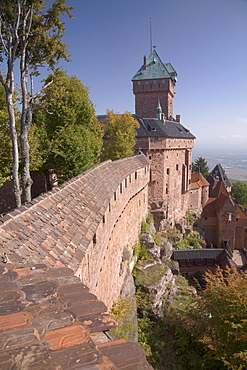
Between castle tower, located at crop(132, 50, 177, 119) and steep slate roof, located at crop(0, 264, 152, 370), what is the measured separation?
34920mm

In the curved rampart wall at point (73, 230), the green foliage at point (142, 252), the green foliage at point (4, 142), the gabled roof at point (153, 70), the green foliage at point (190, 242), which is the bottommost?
the green foliage at point (190, 242)

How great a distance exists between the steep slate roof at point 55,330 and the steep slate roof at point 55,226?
936mm

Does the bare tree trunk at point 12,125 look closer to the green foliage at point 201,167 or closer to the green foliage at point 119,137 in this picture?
the green foliage at point 119,137

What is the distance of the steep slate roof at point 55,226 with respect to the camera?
368cm

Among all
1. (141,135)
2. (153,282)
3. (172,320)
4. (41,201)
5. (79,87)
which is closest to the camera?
(41,201)

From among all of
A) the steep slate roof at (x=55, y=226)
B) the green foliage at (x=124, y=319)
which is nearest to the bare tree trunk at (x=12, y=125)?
the steep slate roof at (x=55, y=226)

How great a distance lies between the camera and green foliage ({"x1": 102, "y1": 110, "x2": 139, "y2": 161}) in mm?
20641

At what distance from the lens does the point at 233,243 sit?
33438 mm

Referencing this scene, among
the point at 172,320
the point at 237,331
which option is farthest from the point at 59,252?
the point at 172,320

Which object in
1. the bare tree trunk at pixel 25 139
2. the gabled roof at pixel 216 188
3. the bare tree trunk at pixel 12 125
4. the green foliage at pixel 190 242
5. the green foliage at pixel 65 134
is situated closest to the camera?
the bare tree trunk at pixel 12 125

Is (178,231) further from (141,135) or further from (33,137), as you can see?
(33,137)

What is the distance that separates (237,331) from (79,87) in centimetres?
1566

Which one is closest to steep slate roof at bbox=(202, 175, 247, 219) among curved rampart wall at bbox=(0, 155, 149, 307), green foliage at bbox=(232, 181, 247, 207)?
green foliage at bbox=(232, 181, 247, 207)

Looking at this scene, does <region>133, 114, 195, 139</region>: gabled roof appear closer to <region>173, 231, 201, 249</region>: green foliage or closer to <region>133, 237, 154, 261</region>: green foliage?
<region>173, 231, 201, 249</region>: green foliage
